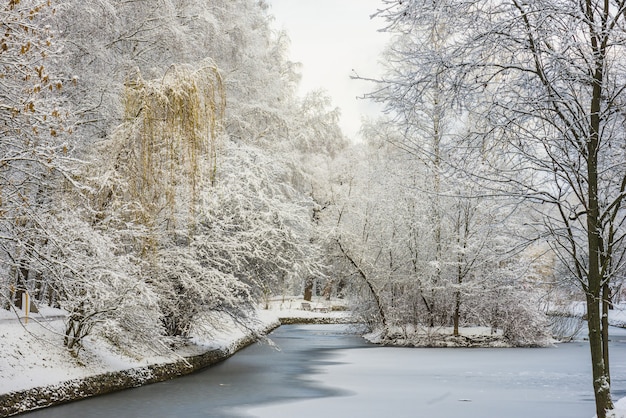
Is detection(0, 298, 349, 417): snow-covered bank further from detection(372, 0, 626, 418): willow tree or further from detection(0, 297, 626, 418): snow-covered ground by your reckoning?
detection(372, 0, 626, 418): willow tree

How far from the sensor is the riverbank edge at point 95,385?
902cm

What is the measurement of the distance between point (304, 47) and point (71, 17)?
21.0m

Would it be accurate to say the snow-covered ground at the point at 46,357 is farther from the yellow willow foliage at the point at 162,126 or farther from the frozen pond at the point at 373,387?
the yellow willow foliage at the point at 162,126

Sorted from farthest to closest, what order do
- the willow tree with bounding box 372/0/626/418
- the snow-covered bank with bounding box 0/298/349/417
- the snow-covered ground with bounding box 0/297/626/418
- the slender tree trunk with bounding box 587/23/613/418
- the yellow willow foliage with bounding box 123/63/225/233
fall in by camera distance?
the yellow willow foliage with bounding box 123/63/225/233 → the snow-covered ground with bounding box 0/297/626/418 → the snow-covered bank with bounding box 0/298/349/417 → the slender tree trunk with bounding box 587/23/613/418 → the willow tree with bounding box 372/0/626/418

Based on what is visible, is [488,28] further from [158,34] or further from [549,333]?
[549,333]

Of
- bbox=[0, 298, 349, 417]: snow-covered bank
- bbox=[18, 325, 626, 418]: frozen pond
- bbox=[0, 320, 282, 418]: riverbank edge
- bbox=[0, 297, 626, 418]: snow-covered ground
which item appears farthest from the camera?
bbox=[18, 325, 626, 418]: frozen pond

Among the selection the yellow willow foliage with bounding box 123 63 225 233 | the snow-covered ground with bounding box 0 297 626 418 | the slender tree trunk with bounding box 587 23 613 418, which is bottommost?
the snow-covered ground with bounding box 0 297 626 418

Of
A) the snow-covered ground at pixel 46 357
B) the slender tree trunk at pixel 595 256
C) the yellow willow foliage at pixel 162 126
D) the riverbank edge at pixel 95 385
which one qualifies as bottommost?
the riverbank edge at pixel 95 385

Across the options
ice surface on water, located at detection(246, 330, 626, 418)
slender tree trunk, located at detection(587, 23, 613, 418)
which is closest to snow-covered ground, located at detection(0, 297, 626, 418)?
ice surface on water, located at detection(246, 330, 626, 418)

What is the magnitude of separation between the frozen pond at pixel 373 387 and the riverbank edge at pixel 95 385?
0.70 ft

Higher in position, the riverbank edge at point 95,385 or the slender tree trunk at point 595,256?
the slender tree trunk at point 595,256

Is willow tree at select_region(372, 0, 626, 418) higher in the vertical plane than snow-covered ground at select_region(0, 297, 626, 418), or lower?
higher

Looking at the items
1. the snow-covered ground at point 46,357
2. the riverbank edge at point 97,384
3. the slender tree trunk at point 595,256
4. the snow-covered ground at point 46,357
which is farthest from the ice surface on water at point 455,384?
the slender tree trunk at point 595,256

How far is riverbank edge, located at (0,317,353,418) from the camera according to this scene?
9.03 m
